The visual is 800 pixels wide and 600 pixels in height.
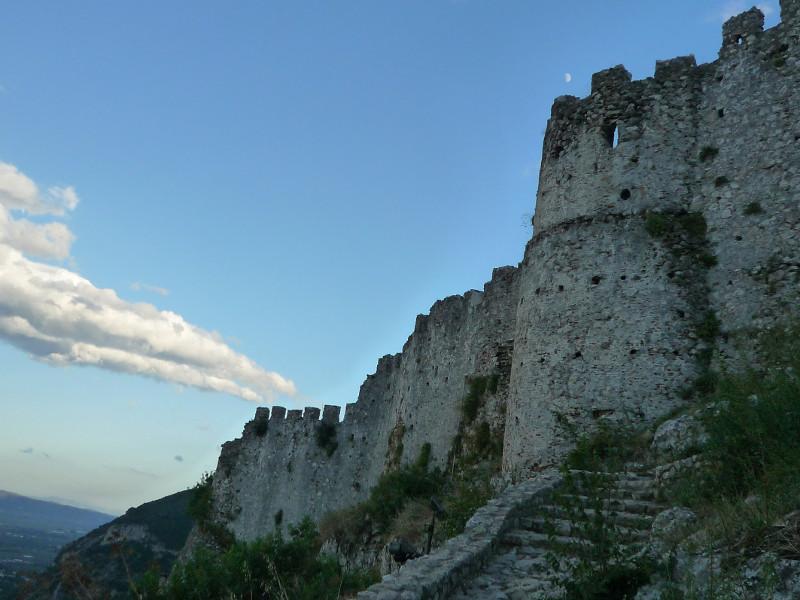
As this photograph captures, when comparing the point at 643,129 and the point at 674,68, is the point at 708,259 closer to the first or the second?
the point at 643,129

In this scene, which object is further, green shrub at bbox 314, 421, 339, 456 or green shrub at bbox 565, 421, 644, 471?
green shrub at bbox 314, 421, 339, 456

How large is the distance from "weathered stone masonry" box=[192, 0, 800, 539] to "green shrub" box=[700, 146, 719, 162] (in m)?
0.02

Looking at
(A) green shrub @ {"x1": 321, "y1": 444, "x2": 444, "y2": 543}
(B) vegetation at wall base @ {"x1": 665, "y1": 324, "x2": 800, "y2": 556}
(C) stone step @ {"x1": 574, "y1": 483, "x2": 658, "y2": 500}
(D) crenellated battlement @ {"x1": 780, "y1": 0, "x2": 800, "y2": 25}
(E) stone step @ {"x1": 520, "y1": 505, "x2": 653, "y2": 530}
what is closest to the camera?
Answer: (B) vegetation at wall base @ {"x1": 665, "y1": 324, "x2": 800, "y2": 556}

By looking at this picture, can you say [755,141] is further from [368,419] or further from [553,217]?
[368,419]

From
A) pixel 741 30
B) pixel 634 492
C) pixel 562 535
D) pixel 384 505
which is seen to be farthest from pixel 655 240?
pixel 384 505

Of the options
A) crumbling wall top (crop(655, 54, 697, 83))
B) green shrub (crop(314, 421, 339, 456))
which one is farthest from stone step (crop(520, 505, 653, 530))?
green shrub (crop(314, 421, 339, 456))

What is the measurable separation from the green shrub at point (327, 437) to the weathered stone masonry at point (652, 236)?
16.1m

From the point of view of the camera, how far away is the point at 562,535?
8.02m

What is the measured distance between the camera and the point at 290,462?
29891 millimetres

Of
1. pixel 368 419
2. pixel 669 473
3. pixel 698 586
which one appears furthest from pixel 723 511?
pixel 368 419

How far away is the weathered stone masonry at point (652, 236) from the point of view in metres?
12.0

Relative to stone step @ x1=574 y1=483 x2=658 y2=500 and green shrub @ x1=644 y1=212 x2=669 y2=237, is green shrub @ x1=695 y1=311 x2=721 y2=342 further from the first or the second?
stone step @ x1=574 y1=483 x2=658 y2=500

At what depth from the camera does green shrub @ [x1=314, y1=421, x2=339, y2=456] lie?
28.8 m

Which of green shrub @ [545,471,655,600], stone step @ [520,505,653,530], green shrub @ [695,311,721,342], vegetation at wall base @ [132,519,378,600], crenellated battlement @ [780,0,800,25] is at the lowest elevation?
vegetation at wall base @ [132,519,378,600]
